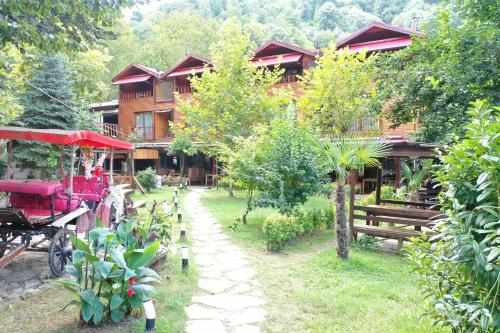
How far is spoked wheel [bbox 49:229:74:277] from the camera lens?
Result: 5.57m

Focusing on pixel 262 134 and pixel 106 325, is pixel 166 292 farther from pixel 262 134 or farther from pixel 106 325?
pixel 262 134

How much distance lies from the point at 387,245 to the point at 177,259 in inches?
188

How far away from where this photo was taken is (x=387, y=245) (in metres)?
8.70

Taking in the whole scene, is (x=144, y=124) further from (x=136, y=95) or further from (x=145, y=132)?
(x=136, y=95)

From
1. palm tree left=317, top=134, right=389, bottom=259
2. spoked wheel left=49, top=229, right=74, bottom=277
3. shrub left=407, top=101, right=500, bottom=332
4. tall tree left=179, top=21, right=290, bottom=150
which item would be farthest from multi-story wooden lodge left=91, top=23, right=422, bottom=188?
shrub left=407, top=101, right=500, bottom=332

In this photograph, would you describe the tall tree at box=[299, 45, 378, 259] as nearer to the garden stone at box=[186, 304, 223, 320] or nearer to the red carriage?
the red carriage

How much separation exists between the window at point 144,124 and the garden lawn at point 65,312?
1005 inches

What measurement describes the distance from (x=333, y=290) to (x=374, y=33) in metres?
19.7

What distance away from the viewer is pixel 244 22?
61375 millimetres

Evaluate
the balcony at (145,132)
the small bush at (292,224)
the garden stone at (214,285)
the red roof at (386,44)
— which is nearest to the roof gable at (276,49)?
the red roof at (386,44)

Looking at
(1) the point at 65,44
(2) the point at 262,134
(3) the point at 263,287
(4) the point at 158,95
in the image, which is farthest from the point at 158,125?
(3) the point at 263,287

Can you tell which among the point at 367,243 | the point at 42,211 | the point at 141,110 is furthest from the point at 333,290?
the point at 141,110

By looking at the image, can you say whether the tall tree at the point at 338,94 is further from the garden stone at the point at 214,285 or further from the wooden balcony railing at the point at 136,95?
the wooden balcony railing at the point at 136,95

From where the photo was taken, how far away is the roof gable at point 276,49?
76.6ft
